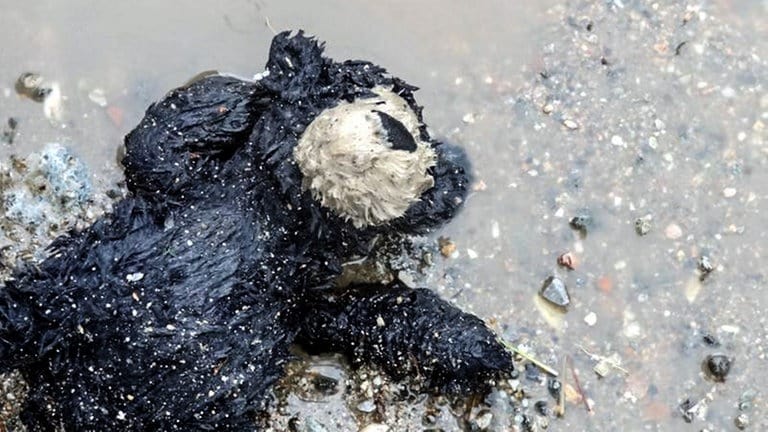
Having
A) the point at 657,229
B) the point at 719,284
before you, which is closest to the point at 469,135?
the point at 657,229

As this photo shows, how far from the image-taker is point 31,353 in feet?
12.1

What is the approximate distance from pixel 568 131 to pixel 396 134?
1.84m

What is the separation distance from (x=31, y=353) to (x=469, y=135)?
221 centimetres

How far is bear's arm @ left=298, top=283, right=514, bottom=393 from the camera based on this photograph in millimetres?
4082

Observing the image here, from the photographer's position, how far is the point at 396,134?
3.11 metres

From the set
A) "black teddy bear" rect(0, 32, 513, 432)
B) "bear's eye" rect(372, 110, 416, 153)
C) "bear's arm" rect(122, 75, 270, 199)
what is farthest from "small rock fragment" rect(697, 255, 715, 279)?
"bear's arm" rect(122, 75, 270, 199)

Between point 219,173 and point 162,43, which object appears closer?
point 219,173

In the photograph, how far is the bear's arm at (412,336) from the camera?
408 centimetres

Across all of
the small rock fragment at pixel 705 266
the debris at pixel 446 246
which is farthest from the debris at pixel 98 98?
the small rock fragment at pixel 705 266

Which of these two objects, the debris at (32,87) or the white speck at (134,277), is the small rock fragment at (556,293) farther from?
the debris at (32,87)

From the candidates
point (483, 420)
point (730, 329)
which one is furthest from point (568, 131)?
point (483, 420)

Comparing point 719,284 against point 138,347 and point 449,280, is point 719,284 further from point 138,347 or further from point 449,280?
point 138,347

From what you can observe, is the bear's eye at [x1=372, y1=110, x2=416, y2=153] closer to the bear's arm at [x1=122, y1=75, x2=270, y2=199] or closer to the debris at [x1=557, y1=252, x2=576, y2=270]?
the bear's arm at [x1=122, y1=75, x2=270, y2=199]

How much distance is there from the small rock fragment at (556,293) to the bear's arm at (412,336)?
43 centimetres
